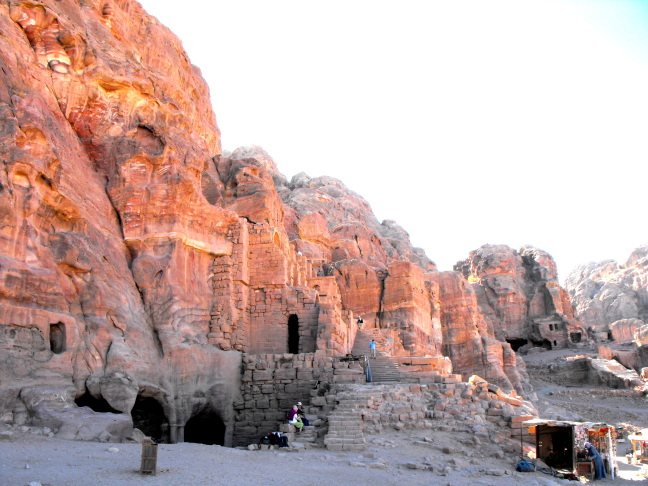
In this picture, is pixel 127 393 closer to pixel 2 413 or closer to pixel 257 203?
pixel 2 413

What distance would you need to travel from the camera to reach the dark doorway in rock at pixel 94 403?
1417cm

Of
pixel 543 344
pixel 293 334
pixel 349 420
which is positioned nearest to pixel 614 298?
pixel 543 344

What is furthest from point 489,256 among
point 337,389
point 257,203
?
point 337,389

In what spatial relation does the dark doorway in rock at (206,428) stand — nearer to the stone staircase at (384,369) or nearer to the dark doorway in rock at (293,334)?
the dark doorway in rock at (293,334)

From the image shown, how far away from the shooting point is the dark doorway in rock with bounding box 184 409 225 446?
18.1m

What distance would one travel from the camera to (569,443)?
14438 mm

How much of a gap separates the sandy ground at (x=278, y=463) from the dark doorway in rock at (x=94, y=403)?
7.49 ft

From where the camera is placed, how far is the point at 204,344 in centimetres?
1836

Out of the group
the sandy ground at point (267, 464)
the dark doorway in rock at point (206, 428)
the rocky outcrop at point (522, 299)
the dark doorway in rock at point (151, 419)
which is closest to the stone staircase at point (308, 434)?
the sandy ground at point (267, 464)

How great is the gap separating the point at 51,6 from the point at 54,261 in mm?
10019

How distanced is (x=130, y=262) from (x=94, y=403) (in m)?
5.32

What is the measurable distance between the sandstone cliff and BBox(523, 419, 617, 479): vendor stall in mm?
4988

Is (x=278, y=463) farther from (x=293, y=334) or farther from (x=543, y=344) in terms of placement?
(x=543, y=344)

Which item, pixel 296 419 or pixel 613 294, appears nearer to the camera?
pixel 296 419
